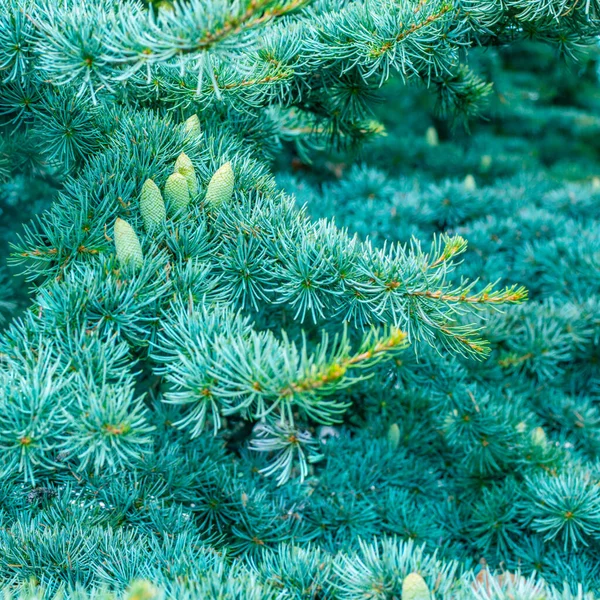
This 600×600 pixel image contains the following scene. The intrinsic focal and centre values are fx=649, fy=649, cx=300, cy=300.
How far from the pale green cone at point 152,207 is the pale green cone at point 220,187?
0.15 ft

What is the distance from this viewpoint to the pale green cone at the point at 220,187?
0.59 meters

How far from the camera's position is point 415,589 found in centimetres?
47

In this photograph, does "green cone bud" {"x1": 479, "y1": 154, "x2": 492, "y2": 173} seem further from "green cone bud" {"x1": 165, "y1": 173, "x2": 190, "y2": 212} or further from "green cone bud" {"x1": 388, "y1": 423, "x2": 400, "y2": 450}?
"green cone bud" {"x1": 165, "y1": 173, "x2": 190, "y2": 212}

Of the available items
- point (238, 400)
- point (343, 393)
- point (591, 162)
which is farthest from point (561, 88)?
point (238, 400)

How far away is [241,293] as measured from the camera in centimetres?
60

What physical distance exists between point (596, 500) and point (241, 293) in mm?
459

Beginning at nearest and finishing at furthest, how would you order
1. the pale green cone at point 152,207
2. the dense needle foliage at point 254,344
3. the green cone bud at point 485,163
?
the dense needle foliage at point 254,344, the pale green cone at point 152,207, the green cone bud at point 485,163

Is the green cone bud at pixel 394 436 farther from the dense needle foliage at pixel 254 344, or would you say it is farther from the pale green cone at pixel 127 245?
the pale green cone at pixel 127 245

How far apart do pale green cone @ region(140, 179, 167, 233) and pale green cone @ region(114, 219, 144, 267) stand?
4cm

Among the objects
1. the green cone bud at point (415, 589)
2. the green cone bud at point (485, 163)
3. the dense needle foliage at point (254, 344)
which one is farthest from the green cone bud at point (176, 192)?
the green cone bud at point (485, 163)

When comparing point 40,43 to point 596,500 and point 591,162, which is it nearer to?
point 596,500

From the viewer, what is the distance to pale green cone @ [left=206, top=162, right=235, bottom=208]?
0.59m

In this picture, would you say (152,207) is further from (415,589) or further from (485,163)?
(485,163)

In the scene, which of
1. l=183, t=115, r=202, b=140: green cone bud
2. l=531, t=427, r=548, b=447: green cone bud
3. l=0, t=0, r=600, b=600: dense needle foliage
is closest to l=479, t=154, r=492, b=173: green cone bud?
l=0, t=0, r=600, b=600: dense needle foliage
